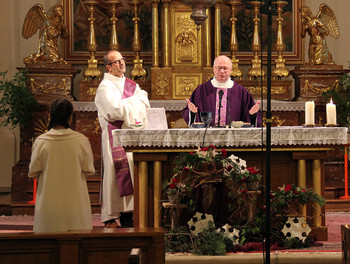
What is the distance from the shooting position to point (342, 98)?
1049 cm

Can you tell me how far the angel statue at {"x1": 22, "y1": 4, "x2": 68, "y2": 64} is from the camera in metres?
10.9

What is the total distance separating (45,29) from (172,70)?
1998 millimetres

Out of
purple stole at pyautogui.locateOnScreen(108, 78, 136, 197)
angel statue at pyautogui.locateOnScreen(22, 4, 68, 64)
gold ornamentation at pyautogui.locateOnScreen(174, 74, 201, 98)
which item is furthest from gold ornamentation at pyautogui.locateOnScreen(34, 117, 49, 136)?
purple stole at pyautogui.locateOnScreen(108, 78, 136, 197)

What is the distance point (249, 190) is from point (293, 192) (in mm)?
399

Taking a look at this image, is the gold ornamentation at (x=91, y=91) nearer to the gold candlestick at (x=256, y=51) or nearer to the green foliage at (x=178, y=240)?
the gold candlestick at (x=256, y=51)

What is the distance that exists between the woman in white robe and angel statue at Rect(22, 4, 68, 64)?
18.3 feet

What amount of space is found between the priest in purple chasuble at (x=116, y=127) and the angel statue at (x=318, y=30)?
13.6 ft

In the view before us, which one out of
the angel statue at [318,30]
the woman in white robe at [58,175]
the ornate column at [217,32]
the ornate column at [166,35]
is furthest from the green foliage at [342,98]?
the woman in white robe at [58,175]

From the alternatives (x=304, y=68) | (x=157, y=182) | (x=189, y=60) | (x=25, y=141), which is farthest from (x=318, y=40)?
(x=157, y=182)

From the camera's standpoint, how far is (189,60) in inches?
441

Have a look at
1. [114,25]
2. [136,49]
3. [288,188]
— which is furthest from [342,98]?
[288,188]

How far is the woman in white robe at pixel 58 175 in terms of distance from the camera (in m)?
5.45

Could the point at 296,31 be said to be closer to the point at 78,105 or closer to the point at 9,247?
the point at 78,105

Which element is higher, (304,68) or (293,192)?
(304,68)
